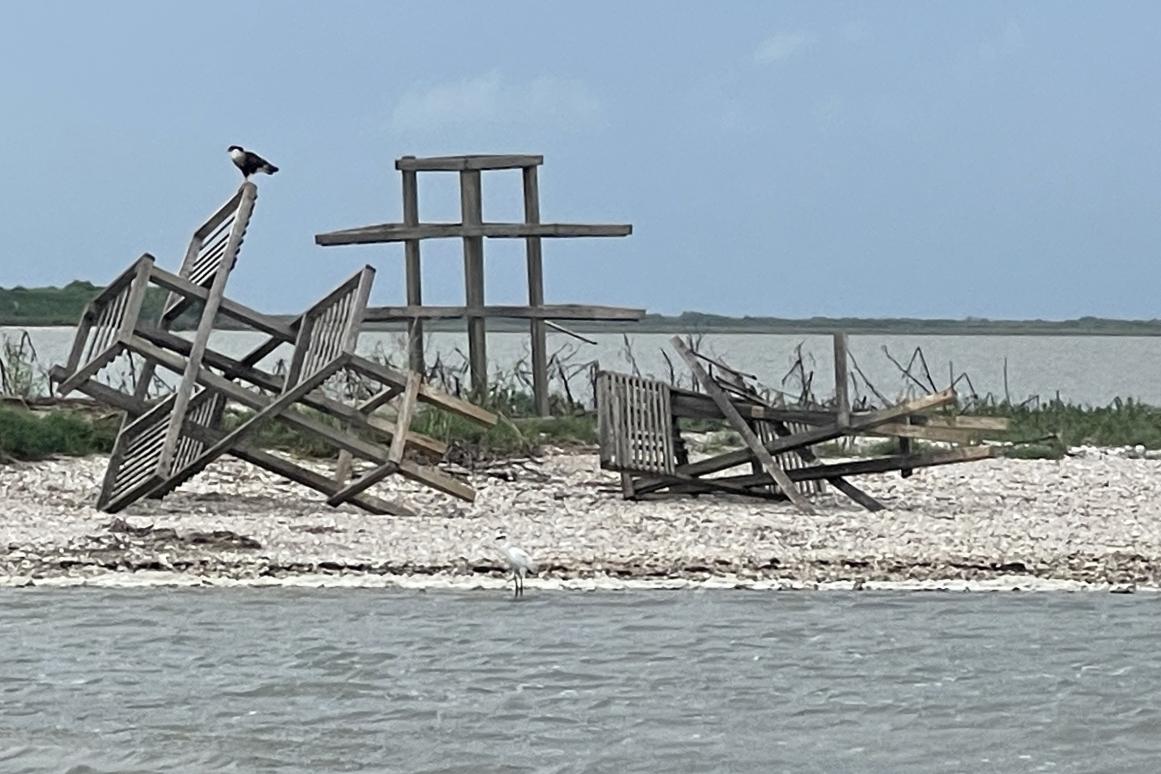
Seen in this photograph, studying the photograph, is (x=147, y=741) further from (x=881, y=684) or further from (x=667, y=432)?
(x=667, y=432)

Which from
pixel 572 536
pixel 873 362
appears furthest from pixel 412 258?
pixel 873 362

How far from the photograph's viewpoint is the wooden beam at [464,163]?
21.6 metres

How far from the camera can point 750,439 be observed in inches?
647

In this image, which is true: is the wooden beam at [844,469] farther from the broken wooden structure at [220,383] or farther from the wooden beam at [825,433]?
the broken wooden structure at [220,383]

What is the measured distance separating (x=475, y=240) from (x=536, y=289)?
0.76 meters

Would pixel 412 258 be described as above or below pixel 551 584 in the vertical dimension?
above

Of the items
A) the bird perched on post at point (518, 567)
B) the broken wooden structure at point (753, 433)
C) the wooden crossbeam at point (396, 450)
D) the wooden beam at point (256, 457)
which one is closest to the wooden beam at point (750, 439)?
the broken wooden structure at point (753, 433)

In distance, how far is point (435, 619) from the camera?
1199 cm

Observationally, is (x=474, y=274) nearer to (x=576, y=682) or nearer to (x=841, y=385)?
(x=841, y=385)

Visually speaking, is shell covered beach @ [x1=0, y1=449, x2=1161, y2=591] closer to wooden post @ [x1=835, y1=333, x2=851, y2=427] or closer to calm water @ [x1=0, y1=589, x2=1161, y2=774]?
calm water @ [x1=0, y1=589, x2=1161, y2=774]

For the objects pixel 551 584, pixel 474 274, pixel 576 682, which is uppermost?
pixel 474 274

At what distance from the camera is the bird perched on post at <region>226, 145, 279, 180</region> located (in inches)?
642

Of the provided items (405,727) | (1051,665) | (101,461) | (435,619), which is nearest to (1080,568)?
(1051,665)

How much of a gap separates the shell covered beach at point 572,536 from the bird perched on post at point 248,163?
2.44 m
